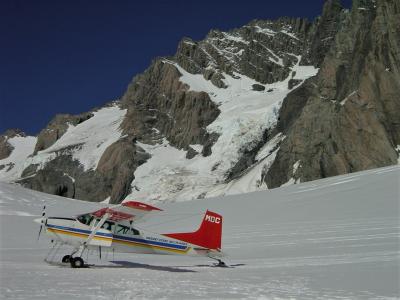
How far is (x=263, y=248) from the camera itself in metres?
16.7

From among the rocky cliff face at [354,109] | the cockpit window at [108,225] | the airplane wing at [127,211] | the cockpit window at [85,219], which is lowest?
the cockpit window at [108,225]

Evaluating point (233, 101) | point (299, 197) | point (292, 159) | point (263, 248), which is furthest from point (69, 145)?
point (263, 248)

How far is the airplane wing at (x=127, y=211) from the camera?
13078 millimetres

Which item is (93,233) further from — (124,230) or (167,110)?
(167,110)

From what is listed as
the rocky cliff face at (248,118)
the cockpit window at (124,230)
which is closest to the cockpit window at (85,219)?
the cockpit window at (124,230)

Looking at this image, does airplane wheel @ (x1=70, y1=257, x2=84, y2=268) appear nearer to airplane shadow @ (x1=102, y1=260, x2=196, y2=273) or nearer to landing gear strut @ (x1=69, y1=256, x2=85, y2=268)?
landing gear strut @ (x1=69, y1=256, x2=85, y2=268)

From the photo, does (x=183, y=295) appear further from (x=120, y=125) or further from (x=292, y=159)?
(x=120, y=125)

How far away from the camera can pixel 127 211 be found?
13547 mm

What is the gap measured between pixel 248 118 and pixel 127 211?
120m

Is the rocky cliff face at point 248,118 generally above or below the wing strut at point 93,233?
above

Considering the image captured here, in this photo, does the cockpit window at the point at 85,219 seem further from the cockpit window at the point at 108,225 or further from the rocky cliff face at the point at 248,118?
the rocky cliff face at the point at 248,118

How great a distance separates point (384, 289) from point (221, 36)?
627ft

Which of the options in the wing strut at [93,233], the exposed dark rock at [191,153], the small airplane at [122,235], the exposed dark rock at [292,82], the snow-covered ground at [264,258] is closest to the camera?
the snow-covered ground at [264,258]

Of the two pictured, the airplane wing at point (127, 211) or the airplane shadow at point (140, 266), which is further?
the airplane shadow at point (140, 266)
